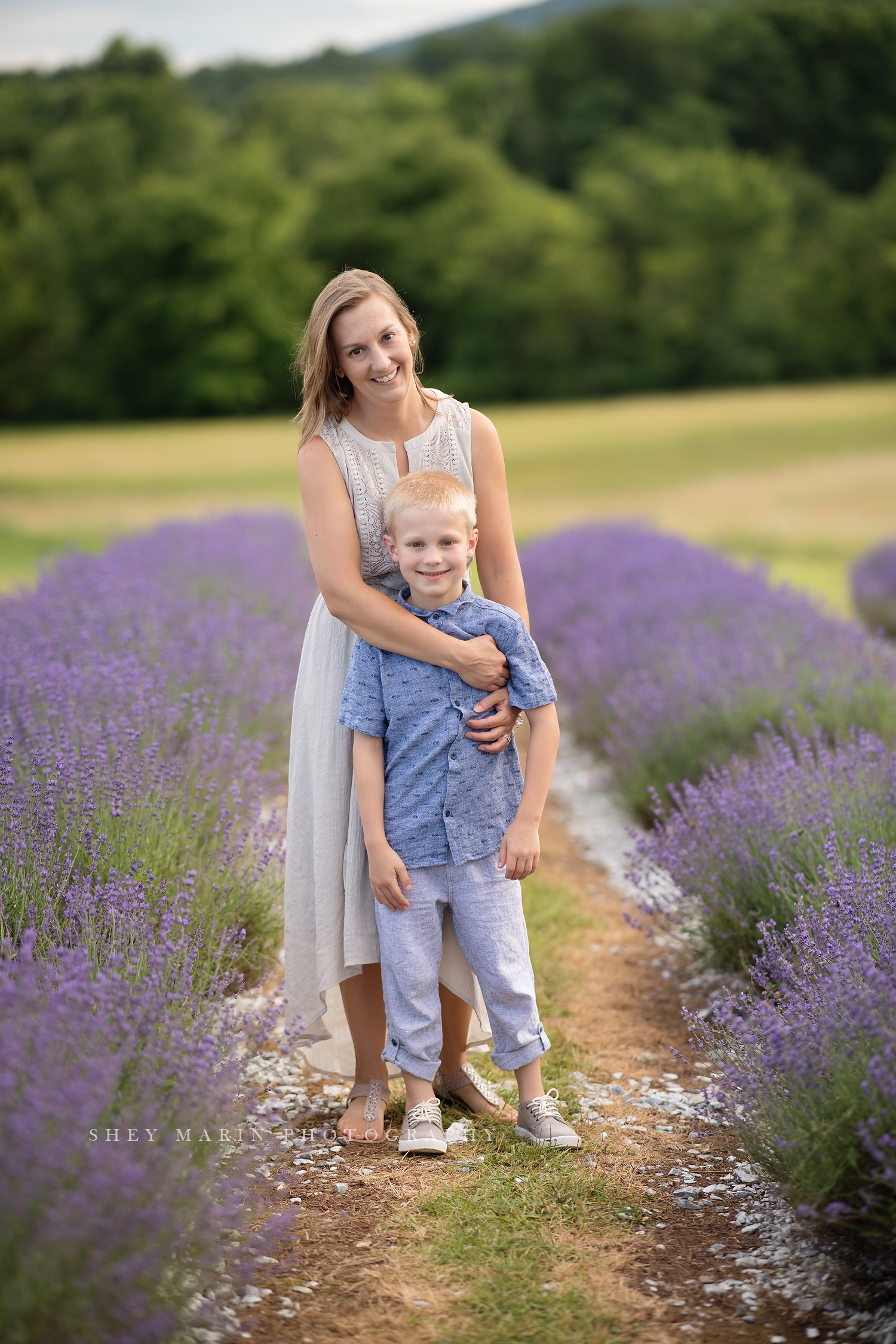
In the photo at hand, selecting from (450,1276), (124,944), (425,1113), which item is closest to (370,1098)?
(425,1113)

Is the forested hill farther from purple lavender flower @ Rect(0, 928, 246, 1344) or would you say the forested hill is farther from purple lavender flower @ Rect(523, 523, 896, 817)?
purple lavender flower @ Rect(0, 928, 246, 1344)

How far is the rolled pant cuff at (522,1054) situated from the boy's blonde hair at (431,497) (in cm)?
98

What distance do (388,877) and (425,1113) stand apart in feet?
1.60

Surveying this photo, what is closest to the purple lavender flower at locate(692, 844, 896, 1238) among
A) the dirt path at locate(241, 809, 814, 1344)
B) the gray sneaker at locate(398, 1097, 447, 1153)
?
the dirt path at locate(241, 809, 814, 1344)

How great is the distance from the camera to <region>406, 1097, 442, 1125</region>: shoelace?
231 cm

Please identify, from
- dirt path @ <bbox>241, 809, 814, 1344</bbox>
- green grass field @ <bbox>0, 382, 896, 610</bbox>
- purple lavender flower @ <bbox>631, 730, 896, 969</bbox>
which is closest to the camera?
dirt path @ <bbox>241, 809, 814, 1344</bbox>

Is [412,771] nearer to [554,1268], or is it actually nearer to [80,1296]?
[554,1268]

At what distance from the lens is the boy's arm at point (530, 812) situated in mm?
2223

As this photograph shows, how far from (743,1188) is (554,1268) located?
0.45m

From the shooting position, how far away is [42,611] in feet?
15.3

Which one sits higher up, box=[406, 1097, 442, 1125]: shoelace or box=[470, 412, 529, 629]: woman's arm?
box=[470, 412, 529, 629]: woman's arm

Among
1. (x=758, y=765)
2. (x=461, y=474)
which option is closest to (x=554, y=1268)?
(x=461, y=474)

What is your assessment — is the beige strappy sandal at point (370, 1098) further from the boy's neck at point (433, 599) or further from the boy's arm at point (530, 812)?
the boy's neck at point (433, 599)

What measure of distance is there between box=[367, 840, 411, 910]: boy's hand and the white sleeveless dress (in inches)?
5.3
